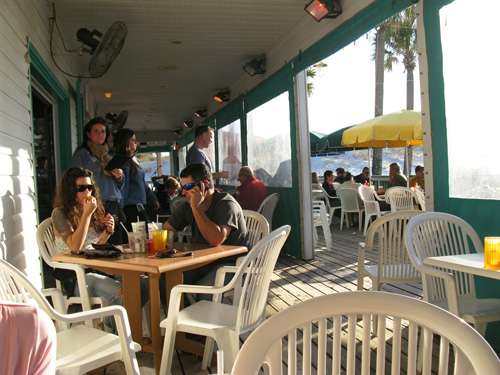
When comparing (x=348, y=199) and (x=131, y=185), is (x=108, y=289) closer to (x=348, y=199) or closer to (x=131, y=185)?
(x=131, y=185)

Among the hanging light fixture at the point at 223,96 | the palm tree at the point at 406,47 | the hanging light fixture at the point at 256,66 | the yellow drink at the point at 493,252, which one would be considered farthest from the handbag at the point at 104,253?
the palm tree at the point at 406,47

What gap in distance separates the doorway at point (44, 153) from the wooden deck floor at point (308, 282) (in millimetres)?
2636

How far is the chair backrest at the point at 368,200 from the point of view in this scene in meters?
7.76

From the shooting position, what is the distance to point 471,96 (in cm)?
290

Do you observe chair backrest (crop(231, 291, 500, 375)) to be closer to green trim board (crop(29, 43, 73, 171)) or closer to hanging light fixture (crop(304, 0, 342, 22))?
hanging light fixture (crop(304, 0, 342, 22))

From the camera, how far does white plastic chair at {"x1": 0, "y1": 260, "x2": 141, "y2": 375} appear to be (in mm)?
1787

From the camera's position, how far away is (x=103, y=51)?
174 inches

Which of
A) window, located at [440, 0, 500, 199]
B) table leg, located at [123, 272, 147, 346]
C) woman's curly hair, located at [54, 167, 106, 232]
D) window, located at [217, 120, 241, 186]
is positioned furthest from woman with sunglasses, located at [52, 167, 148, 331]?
window, located at [217, 120, 241, 186]

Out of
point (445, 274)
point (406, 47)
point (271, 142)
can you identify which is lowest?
point (445, 274)

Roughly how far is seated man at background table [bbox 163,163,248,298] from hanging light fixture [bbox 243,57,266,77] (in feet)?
12.9

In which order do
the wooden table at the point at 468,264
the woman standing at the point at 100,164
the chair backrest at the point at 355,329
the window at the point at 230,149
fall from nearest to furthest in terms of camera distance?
the chair backrest at the point at 355,329 → the wooden table at the point at 468,264 → the woman standing at the point at 100,164 → the window at the point at 230,149

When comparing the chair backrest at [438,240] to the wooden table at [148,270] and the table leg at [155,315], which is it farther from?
the table leg at [155,315]

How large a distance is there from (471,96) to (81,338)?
102 inches

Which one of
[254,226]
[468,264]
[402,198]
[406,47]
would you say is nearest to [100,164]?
[254,226]
